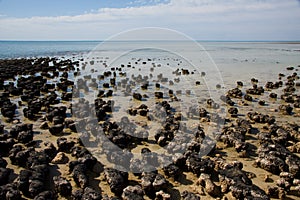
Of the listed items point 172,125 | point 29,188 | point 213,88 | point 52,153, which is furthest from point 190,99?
point 29,188

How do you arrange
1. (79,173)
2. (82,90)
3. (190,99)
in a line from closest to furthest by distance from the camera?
(79,173) → (190,99) → (82,90)

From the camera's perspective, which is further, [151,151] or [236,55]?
[236,55]

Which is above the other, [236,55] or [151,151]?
[236,55]

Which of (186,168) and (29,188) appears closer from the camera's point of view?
(29,188)

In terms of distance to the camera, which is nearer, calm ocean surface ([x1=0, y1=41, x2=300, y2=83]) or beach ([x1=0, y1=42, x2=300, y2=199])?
beach ([x1=0, y1=42, x2=300, y2=199])

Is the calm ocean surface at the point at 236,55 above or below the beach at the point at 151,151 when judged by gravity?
above

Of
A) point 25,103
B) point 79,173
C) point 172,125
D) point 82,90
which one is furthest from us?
point 82,90

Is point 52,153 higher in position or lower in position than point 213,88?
lower

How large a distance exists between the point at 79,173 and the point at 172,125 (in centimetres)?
537

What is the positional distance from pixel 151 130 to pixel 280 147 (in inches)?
212

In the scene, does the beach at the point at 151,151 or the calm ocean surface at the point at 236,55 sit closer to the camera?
the beach at the point at 151,151

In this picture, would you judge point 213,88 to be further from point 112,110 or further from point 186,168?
point 186,168

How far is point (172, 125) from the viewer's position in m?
12.3

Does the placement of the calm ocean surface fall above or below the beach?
above
